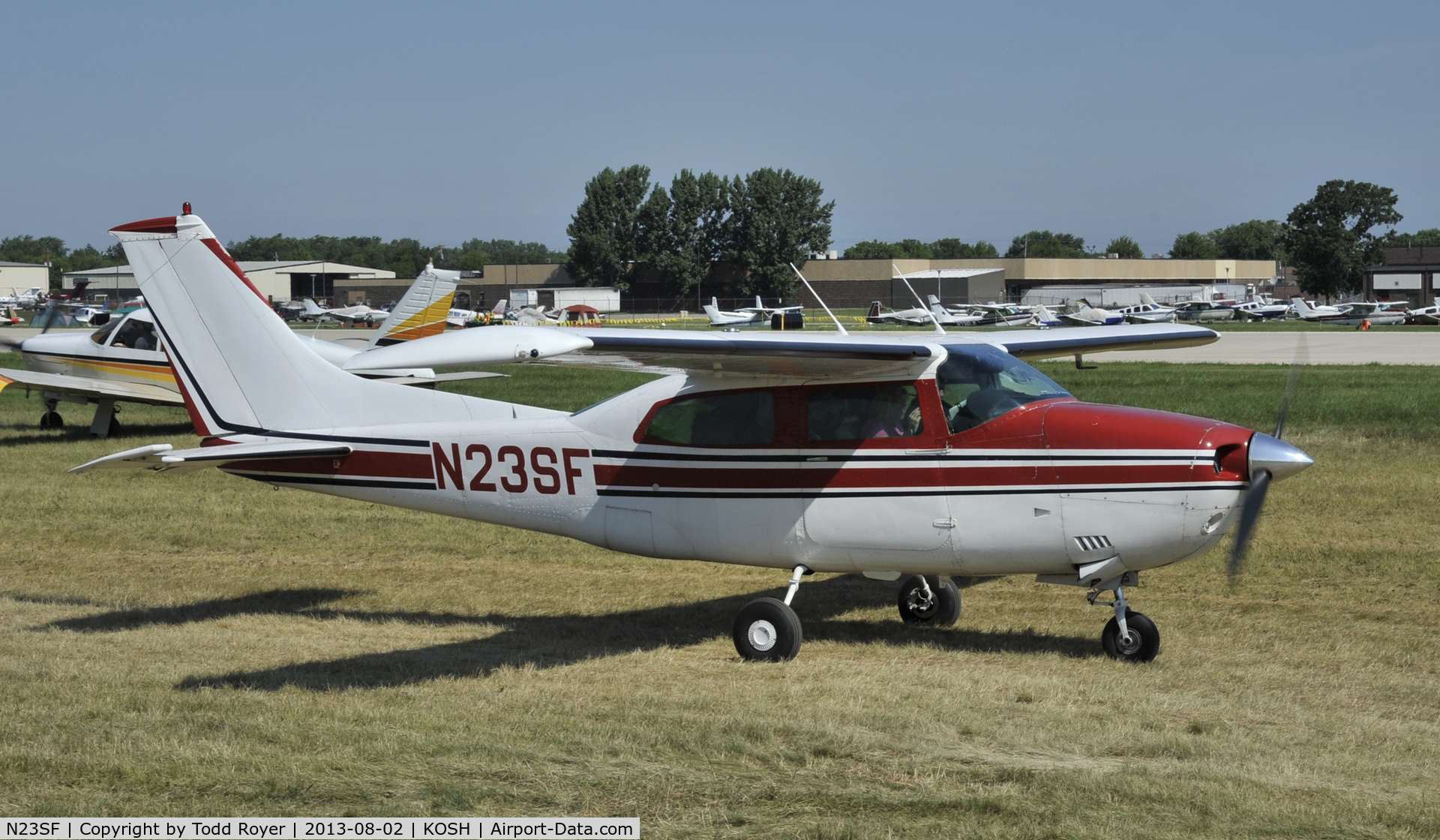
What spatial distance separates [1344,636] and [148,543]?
10.8 meters

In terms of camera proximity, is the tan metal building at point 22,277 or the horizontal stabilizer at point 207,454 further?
the tan metal building at point 22,277

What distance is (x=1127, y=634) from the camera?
25.7 ft

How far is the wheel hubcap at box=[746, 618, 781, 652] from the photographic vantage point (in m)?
8.05

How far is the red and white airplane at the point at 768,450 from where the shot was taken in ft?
23.8

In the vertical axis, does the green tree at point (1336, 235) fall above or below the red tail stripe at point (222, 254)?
above

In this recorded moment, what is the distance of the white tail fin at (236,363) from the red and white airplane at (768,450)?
16 millimetres

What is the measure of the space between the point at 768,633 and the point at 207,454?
3.92 m

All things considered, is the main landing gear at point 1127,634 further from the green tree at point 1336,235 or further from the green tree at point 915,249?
the green tree at point 915,249

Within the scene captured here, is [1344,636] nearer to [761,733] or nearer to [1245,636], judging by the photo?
[1245,636]

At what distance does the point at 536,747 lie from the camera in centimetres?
598

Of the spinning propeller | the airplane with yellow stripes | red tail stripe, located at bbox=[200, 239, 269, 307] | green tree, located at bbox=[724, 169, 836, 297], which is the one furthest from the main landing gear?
green tree, located at bbox=[724, 169, 836, 297]

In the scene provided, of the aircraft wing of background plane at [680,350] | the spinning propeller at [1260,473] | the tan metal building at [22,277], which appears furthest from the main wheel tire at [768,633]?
the tan metal building at [22,277]

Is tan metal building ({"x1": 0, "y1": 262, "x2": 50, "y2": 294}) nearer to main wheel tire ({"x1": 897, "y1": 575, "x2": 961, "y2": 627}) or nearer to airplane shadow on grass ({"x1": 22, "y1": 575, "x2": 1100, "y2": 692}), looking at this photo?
airplane shadow on grass ({"x1": 22, "y1": 575, "x2": 1100, "y2": 692})

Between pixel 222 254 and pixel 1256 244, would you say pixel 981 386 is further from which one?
pixel 1256 244
